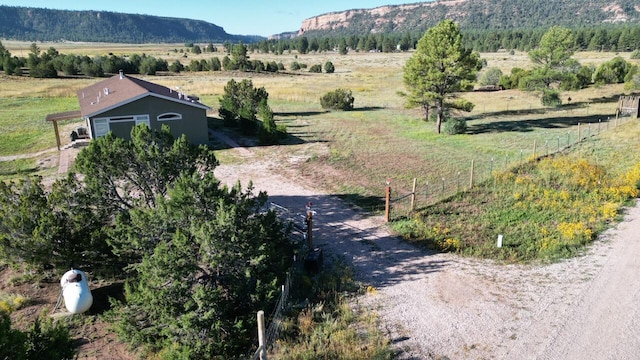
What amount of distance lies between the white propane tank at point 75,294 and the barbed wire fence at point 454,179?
32.7 feet

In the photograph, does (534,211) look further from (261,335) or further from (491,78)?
(491,78)

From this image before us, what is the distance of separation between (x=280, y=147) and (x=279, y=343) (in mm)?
19538

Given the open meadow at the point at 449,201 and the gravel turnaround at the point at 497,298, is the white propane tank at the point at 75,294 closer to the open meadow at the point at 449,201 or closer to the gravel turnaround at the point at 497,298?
the open meadow at the point at 449,201

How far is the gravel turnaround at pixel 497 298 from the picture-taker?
9547mm

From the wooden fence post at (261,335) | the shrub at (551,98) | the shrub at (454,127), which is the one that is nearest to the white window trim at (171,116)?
the shrub at (454,127)

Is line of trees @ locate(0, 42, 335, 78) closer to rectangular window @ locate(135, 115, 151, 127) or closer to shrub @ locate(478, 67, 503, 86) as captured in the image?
shrub @ locate(478, 67, 503, 86)

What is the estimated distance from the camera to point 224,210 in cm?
997

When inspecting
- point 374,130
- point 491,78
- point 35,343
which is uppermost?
point 491,78

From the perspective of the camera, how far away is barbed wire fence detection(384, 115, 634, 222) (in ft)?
58.2

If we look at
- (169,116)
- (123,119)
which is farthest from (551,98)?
(123,119)

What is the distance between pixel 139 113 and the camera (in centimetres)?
2666

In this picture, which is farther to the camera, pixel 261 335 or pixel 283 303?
pixel 283 303

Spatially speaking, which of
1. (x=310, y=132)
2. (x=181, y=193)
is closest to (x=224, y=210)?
(x=181, y=193)

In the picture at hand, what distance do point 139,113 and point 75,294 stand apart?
17.8 meters
